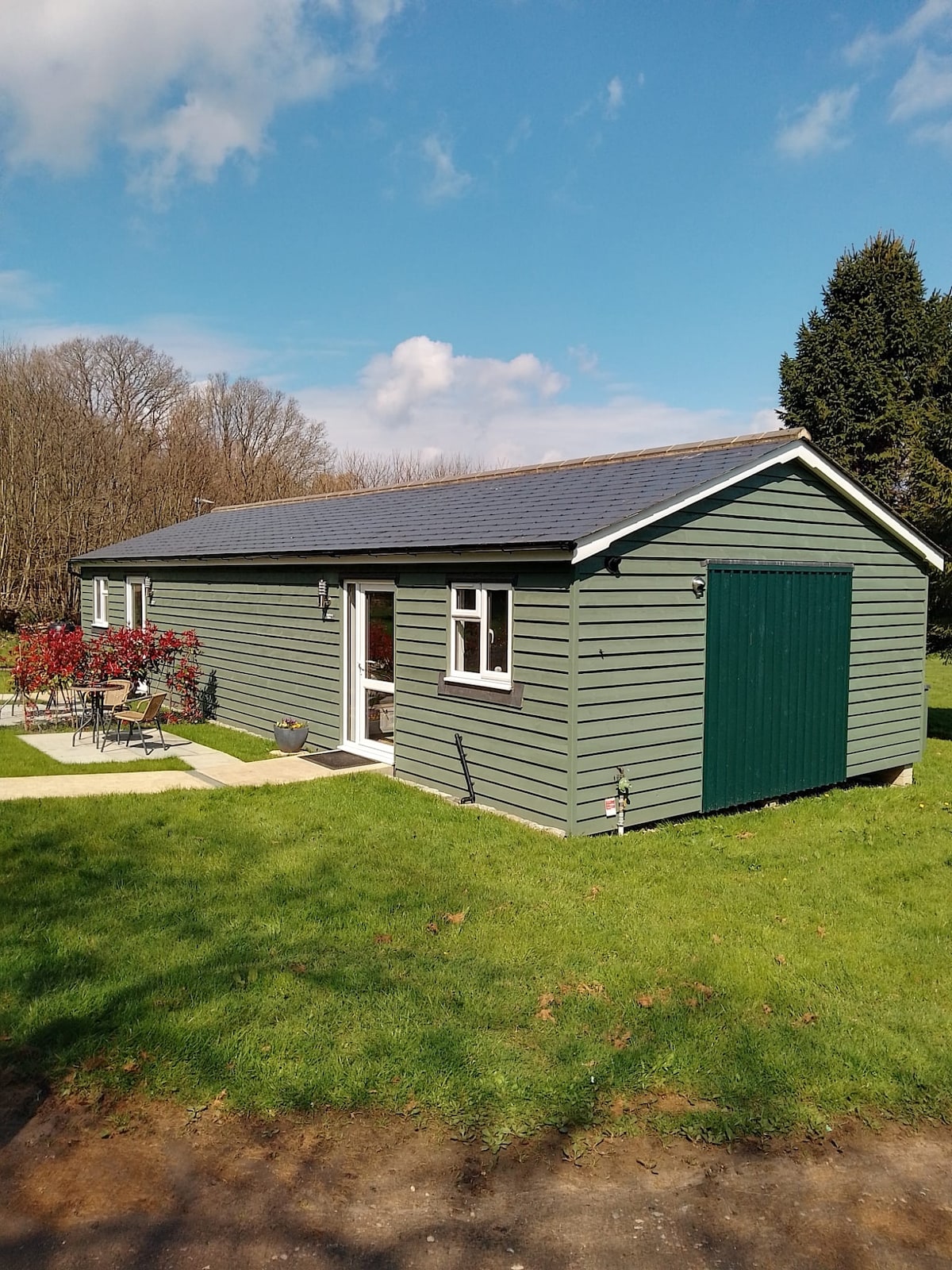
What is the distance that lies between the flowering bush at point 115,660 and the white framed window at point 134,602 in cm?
255

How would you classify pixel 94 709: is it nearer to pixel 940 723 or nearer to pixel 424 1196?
pixel 424 1196

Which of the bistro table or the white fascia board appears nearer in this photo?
the white fascia board

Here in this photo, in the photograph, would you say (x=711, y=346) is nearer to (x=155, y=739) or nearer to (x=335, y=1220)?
(x=155, y=739)

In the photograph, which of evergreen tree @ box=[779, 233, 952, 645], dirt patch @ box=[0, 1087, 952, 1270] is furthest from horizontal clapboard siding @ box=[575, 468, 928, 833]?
evergreen tree @ box=[779, 233, 952, 645]

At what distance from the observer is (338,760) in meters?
10.8

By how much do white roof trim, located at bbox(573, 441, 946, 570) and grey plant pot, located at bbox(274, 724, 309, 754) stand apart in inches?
219

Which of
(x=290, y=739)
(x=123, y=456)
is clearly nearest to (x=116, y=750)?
(x=290, y=739)

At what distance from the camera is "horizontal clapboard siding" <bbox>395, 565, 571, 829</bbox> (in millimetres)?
7879

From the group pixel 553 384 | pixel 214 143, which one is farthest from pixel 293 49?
pixel 553 384

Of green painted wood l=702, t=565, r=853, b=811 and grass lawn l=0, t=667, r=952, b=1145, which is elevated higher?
green painted wood l=702, t=565, r=853, b=811

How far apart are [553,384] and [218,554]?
71.3 feet

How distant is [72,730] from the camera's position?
43.7 ft

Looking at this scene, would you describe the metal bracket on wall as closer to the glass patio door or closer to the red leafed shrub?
the glass patio door

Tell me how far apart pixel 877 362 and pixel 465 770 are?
22.4m
